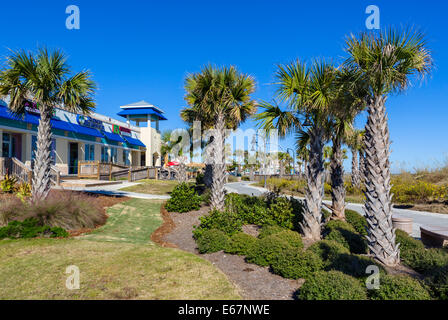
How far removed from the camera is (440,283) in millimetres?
4086

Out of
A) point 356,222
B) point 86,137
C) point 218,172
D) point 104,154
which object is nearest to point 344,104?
point 356,222

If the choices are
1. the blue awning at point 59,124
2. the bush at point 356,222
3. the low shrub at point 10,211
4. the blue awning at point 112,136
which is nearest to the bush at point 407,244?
the bush at point 356,222

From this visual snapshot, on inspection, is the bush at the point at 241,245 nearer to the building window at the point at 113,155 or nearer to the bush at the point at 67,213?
the bush at the point at 67,213

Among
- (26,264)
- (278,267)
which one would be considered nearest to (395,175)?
(278,267)

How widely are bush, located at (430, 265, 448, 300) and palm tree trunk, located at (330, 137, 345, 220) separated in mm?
5130

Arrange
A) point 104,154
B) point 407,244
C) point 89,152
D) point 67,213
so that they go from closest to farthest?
point 407,244
point 67,213
point 89,152
point 104,154

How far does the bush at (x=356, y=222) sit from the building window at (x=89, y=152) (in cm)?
2481

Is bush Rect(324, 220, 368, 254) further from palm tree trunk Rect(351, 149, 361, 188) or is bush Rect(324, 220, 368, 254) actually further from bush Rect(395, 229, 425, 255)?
palm tree trunk Rect(351, 149, 361, 188)

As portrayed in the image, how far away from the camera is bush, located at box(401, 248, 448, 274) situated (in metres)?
5.40

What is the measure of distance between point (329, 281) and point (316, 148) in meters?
4.73

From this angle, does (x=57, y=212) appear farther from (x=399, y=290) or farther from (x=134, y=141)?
(x=134, y=141)

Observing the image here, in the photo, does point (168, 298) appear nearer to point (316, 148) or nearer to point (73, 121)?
point (316, 148)

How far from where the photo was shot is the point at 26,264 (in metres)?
5.54

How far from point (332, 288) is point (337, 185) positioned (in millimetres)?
6357
